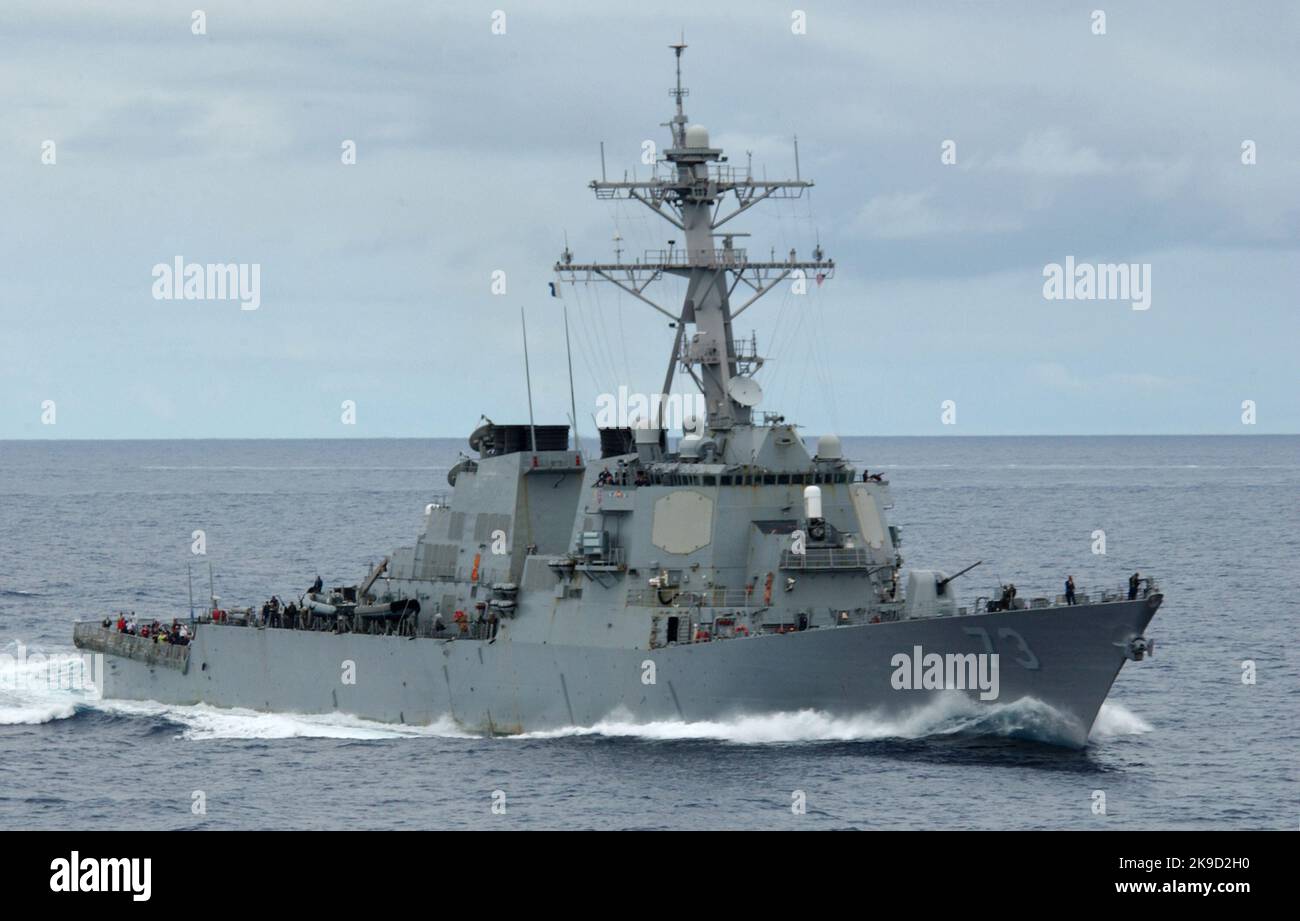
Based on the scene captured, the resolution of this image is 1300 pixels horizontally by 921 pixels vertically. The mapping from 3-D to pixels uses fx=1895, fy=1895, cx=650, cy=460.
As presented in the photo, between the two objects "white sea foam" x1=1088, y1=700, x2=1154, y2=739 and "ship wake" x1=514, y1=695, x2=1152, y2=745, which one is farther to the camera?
"white sea foam" x1=1088, y1=700, x2=1154, y2=739

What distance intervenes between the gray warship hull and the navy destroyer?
41mm

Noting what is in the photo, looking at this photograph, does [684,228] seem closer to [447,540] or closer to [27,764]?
[447,540]

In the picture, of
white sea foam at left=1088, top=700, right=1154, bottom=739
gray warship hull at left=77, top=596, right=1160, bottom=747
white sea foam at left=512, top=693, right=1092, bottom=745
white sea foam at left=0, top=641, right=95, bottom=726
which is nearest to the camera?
gray warship hull at left=77, top=596, right=1160, bottom=747

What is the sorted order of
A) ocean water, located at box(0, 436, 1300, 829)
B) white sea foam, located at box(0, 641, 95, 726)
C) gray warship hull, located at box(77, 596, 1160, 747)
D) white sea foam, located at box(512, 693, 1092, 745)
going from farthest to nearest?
white sea foam, located at box(0, 641, 95, 726), white sea foam, located at box(512, 693, 1092, 745), gray warship hull, located at box(77, 596, 1160, 747), ocean water, located at box(0, 436, 1300, 829)

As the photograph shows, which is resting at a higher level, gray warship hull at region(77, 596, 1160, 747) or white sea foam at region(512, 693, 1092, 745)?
gray warship hull at region(77, 596, 1160, 747)

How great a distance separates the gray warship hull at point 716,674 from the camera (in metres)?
34.3

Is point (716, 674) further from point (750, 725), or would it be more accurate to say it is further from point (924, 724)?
point (924, 724)

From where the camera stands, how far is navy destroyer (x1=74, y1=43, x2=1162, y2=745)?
114 feet

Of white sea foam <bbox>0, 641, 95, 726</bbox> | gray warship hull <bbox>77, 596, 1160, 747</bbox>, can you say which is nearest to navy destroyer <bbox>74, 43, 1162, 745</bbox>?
gray warship hull <bbox>77, 596, 1160, 747</bbox>

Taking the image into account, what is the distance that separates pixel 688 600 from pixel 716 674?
190 cm

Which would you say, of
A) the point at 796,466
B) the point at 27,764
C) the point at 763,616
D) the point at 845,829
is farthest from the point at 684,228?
the point at 27,764

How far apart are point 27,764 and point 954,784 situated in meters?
18.9

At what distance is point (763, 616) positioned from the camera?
35969 mm

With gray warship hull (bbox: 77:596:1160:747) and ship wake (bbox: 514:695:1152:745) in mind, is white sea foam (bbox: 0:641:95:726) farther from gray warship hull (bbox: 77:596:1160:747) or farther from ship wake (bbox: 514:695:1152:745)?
ship wake (bbox: 514:695:1152:745)
